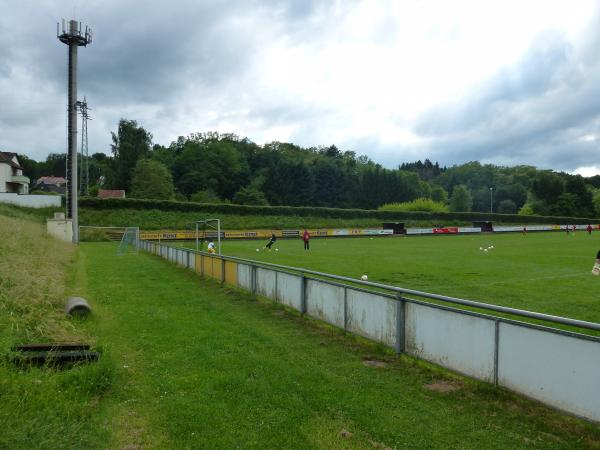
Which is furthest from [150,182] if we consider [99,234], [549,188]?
[549,188]

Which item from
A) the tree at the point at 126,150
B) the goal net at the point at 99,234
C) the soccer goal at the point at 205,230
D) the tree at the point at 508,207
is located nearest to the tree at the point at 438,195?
the tree at the point at 508,207

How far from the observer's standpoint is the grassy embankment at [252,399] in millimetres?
4543

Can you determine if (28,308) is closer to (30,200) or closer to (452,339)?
(452,339)

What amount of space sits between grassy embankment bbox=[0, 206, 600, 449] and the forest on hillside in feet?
270

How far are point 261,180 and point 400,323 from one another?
103336 millimetres

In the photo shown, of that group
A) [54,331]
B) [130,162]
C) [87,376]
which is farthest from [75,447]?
[130,162]

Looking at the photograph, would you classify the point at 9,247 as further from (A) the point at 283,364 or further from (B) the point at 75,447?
(B) the point at 75,447

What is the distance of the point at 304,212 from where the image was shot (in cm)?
7562

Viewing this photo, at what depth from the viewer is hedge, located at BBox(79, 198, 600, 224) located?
62.7 m

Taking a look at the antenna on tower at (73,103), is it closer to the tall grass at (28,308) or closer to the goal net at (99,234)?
the goal net at (99,234)

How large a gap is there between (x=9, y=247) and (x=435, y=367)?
13.6 metres

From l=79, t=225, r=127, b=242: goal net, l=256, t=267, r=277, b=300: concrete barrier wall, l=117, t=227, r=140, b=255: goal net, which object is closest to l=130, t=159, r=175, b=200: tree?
l=79, t=225, r=127, b=242: goal net

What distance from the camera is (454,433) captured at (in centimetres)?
473

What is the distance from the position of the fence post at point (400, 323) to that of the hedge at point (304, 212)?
195ft
